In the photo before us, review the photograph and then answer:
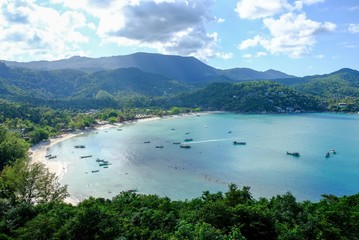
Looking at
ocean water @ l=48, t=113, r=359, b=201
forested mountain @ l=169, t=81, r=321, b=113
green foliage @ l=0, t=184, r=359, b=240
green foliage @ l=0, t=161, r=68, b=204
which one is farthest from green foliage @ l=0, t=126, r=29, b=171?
forested mountain @ l=169, t=81, r=321, b=113

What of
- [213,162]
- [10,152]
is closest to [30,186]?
[10,152]

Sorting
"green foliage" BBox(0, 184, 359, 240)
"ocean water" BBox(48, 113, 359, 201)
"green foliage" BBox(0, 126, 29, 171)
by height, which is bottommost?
"ocean water" BBox(48, 113, 359, 201)

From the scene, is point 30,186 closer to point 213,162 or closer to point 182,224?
point 182,224

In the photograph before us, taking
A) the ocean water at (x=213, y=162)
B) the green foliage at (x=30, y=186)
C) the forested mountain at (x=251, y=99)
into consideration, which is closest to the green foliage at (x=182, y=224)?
the green foliage at (x=30, y=186)

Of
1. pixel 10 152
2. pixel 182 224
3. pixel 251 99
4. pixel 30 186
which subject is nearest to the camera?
pixel 182 224

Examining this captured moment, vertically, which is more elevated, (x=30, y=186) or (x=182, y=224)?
(x=182, y=224)

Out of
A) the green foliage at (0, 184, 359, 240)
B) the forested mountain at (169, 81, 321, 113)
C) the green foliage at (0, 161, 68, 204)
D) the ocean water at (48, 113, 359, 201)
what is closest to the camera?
the green foliage at (0, 184, 359, 240)

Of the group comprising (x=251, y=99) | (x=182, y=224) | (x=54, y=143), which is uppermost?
(x=251, y=99)

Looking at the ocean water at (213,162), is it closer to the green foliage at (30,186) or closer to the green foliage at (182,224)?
the green foliage at (30,186)

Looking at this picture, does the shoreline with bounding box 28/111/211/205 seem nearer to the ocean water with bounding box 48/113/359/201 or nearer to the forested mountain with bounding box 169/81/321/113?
the ocean water with bounding box 48/113/359/201
